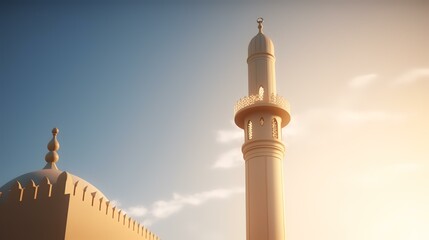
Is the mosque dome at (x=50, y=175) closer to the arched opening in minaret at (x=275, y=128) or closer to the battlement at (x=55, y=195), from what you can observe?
the battlement at (x=55, y=195)

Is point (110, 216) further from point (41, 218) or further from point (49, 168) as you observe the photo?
point (49, 168)

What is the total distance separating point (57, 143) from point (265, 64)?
11028 mm

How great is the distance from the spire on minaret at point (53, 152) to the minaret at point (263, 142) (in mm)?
8747

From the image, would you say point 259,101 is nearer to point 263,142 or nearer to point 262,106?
point 262,106

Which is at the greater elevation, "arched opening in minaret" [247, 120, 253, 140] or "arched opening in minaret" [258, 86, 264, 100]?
"arched opening in minaret" [258, 86, 264, 100]

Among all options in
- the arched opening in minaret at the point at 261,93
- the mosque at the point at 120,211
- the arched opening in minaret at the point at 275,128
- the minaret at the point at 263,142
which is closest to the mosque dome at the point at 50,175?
the mosque at the point at 120,211

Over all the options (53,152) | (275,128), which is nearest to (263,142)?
(275,128)

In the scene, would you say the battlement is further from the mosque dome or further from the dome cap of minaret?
the dome cap of minaret

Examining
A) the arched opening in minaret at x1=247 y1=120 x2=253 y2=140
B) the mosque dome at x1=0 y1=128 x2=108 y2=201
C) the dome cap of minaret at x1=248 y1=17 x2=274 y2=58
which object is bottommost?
the mosque dome at x1=0 y1=128 x2=108 y2=201

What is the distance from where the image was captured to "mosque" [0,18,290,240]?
1376cm

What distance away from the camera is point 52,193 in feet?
45.6

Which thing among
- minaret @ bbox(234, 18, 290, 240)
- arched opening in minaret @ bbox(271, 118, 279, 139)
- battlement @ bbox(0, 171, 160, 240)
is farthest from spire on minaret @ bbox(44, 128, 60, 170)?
arched opening in minaret @ bbox(271, 118, 279, 139)

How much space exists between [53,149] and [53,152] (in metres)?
0.15

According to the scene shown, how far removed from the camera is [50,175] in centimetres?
1856
